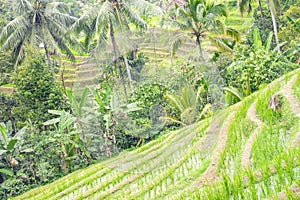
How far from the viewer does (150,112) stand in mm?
5582

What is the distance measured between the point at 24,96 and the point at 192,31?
16.2 feet

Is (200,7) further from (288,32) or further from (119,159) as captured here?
(119,159)

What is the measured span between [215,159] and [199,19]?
25.3 ft

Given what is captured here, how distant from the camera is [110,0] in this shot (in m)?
9.48

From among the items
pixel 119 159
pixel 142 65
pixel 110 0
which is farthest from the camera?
pixel 110 0

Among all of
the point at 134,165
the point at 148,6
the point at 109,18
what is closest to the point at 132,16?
the point at 148,6

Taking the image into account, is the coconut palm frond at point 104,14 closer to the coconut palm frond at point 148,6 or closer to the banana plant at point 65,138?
the coconut palm frond at point 148,6

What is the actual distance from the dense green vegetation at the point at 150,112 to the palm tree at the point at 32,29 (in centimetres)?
3

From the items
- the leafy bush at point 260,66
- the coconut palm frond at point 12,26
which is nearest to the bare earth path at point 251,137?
the leafy bush at point 260,66

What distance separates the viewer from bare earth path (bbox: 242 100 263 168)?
2520 millimetres

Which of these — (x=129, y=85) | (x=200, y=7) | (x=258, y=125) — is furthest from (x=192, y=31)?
(x=258, y=125)

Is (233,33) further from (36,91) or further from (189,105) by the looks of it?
(189,105)

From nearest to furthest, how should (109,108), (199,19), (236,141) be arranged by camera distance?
(236,141), (109,108), (199,19)

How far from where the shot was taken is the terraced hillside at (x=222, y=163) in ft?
6.37
